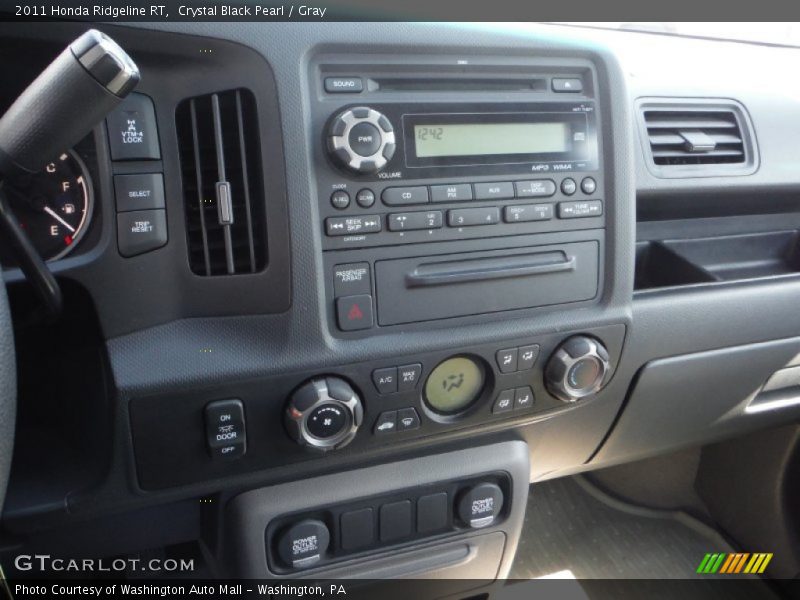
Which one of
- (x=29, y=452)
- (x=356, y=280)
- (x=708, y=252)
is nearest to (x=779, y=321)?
(x=708, y=252)

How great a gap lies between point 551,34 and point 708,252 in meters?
0.60

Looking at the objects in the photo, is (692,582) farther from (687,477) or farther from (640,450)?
(640,450)

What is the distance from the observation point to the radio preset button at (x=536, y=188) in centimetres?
90

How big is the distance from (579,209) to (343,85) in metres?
0.36

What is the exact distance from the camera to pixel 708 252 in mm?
1297

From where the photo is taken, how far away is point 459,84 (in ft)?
2.88

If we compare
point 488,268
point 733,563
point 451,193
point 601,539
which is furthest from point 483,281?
point 733,563

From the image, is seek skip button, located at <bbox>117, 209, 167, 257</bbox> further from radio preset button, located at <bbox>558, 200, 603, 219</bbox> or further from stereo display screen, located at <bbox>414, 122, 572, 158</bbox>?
radio preset button, located at <bbox>558, 200, 603, 219</bbox>

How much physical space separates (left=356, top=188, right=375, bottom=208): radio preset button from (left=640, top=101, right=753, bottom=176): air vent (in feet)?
1.87

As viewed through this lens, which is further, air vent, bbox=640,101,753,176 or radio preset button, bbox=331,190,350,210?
air vent, bbox=640,101,753,176

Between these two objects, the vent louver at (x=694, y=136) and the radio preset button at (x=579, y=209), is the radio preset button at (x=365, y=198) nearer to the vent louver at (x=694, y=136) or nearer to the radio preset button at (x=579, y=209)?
the radio preset button at (x=579, y=209)

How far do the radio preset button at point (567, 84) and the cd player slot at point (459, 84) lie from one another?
16 millimetres

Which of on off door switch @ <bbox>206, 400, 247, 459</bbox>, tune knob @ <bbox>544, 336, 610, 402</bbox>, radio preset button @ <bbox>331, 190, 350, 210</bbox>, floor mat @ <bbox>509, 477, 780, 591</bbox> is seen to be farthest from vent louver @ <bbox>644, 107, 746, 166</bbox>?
floor mat @ <bbox>509, 477, 780, 591</bbox>

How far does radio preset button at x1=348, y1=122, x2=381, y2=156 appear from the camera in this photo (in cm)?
80
